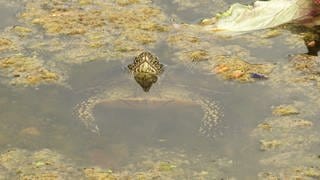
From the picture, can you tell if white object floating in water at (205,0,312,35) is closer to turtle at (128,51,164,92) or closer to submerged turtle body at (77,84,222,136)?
turtle at (128,51,164,92)

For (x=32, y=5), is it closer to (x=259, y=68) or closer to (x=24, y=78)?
(x=24, y=78)

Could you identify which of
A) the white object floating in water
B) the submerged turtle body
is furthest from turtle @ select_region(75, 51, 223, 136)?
the white object floating in water

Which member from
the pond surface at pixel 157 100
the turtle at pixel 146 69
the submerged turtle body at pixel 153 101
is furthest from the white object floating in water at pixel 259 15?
the submerged turtle body at pixel 153 101

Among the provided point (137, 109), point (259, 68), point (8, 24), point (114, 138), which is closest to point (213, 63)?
point (259, 68)

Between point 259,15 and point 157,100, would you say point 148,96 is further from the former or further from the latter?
point 259,15

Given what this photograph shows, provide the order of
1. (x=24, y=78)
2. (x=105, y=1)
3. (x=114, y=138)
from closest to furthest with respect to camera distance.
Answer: (x=114, y=138) < (x=24, y=78) < (x=105, y=1)
